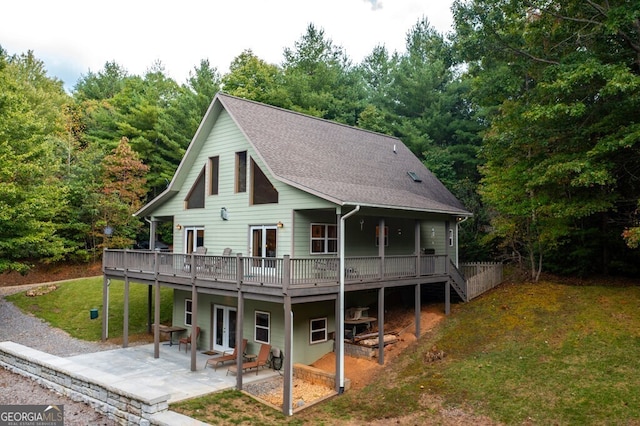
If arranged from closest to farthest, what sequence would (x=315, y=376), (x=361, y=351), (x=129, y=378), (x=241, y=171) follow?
1. (x=129, y=378)
2. (x=315, y=376)
3. (x=361, y=351)
4. (x=241, y=171)

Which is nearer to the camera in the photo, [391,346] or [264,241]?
[391,346]

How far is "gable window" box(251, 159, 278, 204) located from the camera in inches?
647

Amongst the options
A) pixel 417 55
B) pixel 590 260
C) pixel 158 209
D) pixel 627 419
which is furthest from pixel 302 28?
pixel 627 419

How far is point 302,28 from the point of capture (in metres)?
44.7

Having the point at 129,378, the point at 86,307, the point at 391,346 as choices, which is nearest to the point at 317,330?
the point at 391,346

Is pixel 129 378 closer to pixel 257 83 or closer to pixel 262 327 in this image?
pixel 262 327

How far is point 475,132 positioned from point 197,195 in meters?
22.6

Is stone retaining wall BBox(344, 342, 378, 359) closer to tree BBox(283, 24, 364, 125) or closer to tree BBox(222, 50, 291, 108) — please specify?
tree BBox(283, 24, 364, 125)

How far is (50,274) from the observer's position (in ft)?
101

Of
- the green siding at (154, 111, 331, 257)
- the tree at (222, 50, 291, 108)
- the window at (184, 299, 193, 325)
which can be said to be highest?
the tree at (222, 50, 291, 108)

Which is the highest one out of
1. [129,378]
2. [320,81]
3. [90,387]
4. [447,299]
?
[320,81]

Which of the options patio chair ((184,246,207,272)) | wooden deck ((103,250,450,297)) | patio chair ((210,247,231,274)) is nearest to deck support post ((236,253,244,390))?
wooden deck ((103,250,450,297))

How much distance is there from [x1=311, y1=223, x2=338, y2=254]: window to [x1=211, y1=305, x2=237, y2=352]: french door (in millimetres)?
4365

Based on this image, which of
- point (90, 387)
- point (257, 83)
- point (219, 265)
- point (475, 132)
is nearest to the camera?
point (90, 387)
